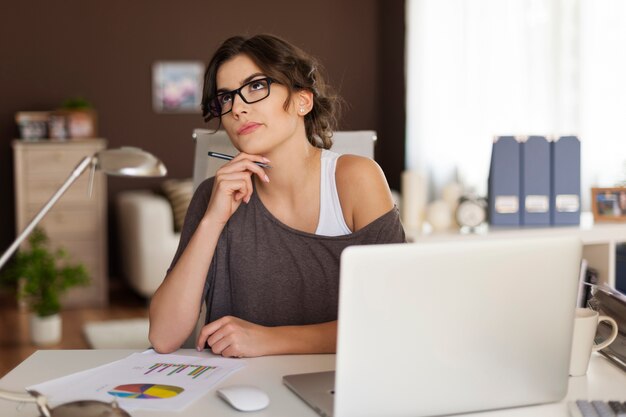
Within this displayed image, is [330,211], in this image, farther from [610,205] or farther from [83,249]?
[83,249]

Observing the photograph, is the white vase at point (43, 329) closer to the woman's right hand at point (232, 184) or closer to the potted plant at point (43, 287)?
the potted plant at point (43, 287)

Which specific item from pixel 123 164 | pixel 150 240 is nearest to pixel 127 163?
pixel 123 164

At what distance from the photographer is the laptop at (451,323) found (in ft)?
3.55

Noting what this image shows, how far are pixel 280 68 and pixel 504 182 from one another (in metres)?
1.62

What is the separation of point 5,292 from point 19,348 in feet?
4.48

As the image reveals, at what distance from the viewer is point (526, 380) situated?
1.22 m

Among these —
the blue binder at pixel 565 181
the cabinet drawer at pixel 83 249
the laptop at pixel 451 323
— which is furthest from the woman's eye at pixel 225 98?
the cabinet drawer at pixel 83 249

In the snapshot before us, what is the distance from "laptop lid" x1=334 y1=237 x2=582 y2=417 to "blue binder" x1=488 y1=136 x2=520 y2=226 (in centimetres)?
199

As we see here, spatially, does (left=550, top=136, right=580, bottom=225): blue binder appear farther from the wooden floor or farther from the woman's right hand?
the wooden floor

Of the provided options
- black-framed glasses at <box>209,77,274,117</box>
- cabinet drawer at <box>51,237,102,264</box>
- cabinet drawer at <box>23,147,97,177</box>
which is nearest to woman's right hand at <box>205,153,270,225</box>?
black-framed glasses at <box>209,77,274,117</box>

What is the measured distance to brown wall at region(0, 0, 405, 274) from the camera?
5621 millimetres

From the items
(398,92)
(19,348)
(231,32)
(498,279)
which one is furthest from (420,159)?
(498,279)

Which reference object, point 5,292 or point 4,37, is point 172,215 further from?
point 4,37

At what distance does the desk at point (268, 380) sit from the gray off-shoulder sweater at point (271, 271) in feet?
0.89
